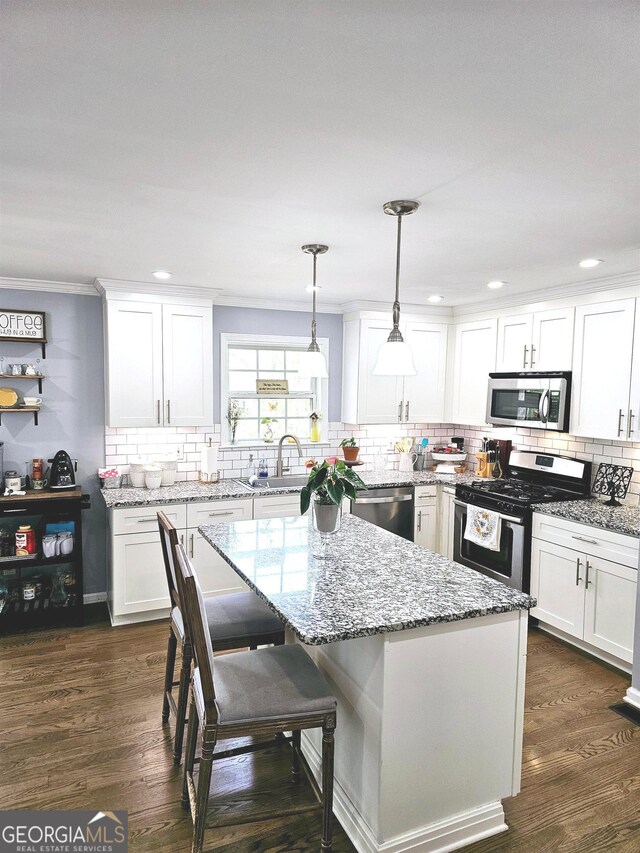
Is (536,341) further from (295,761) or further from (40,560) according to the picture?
(40,560)

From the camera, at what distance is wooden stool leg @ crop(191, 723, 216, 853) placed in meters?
1.87

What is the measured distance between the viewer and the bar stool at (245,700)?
73.2 inches

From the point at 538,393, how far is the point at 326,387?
1906 mm

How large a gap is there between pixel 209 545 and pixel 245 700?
2377 mm

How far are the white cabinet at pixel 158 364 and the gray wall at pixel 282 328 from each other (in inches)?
12.8

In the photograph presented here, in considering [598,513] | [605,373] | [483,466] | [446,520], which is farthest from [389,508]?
[605,373]

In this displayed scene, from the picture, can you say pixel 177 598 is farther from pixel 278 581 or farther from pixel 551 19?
pixel 551 19

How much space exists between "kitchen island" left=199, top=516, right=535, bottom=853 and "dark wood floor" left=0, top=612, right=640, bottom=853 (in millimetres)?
201

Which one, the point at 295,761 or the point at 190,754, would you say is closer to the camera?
the point at 190,754

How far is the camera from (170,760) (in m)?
2.56

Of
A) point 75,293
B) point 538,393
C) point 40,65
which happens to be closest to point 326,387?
point 538,393

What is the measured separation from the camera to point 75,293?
4.30 m

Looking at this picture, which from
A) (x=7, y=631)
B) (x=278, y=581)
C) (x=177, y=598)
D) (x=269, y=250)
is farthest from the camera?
(x=7, y=631)

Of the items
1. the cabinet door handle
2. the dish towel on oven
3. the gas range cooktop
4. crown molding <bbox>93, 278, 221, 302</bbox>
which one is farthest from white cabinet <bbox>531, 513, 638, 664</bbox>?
crown molding <bbox>93, 278, 221, 302</bbox>
